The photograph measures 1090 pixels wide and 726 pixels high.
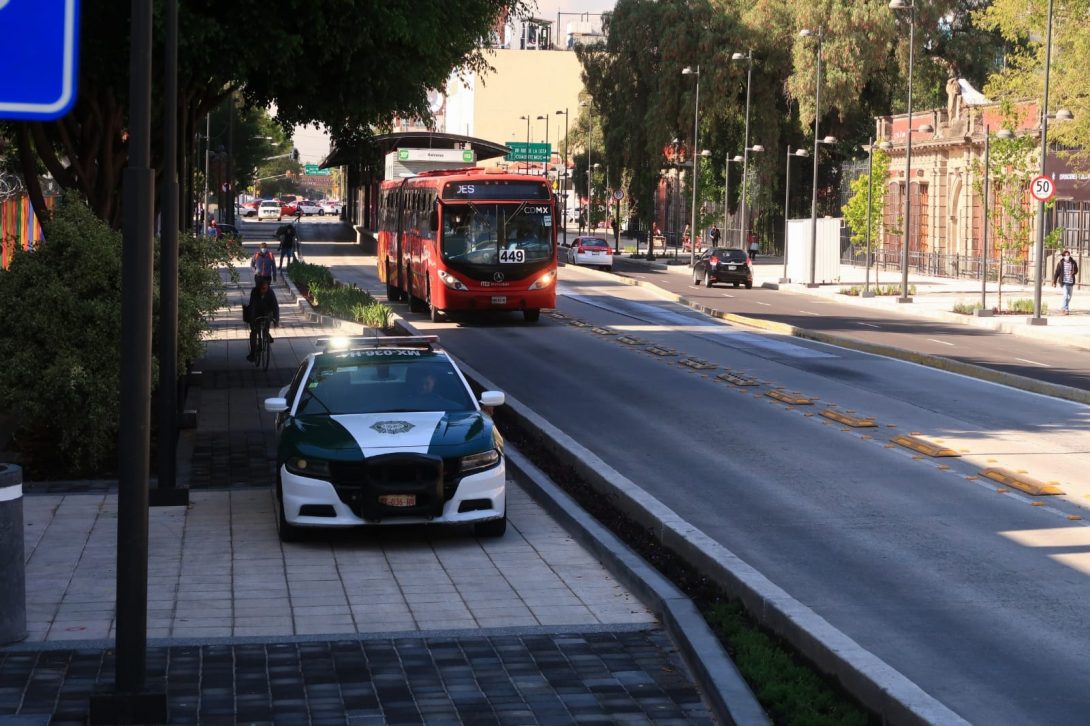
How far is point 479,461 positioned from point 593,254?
197 feet

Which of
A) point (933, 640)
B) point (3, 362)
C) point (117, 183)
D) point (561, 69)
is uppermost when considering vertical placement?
point (561, 69)

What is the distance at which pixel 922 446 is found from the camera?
1778 cm

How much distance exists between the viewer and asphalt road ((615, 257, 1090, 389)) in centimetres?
2931

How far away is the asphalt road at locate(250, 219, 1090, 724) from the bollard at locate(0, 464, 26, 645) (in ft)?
16.8

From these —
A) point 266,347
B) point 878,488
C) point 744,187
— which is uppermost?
point 744,187

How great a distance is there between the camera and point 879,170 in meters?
57.7

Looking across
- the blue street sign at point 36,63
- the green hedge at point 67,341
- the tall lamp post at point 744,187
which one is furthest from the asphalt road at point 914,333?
the blue street sign at point 36,63

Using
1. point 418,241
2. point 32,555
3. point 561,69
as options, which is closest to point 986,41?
point 418,241

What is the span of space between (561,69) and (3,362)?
5855 inches

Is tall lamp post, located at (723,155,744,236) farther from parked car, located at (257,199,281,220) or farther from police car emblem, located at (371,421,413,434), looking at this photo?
police car emblem, located at (371,421,413,434)

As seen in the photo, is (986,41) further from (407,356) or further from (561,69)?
(561,69)

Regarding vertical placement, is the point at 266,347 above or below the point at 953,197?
below

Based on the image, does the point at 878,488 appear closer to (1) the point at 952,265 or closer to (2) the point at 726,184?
(1) the point at 952,265

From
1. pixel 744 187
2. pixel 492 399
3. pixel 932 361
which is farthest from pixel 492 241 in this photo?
pixel 744 187
